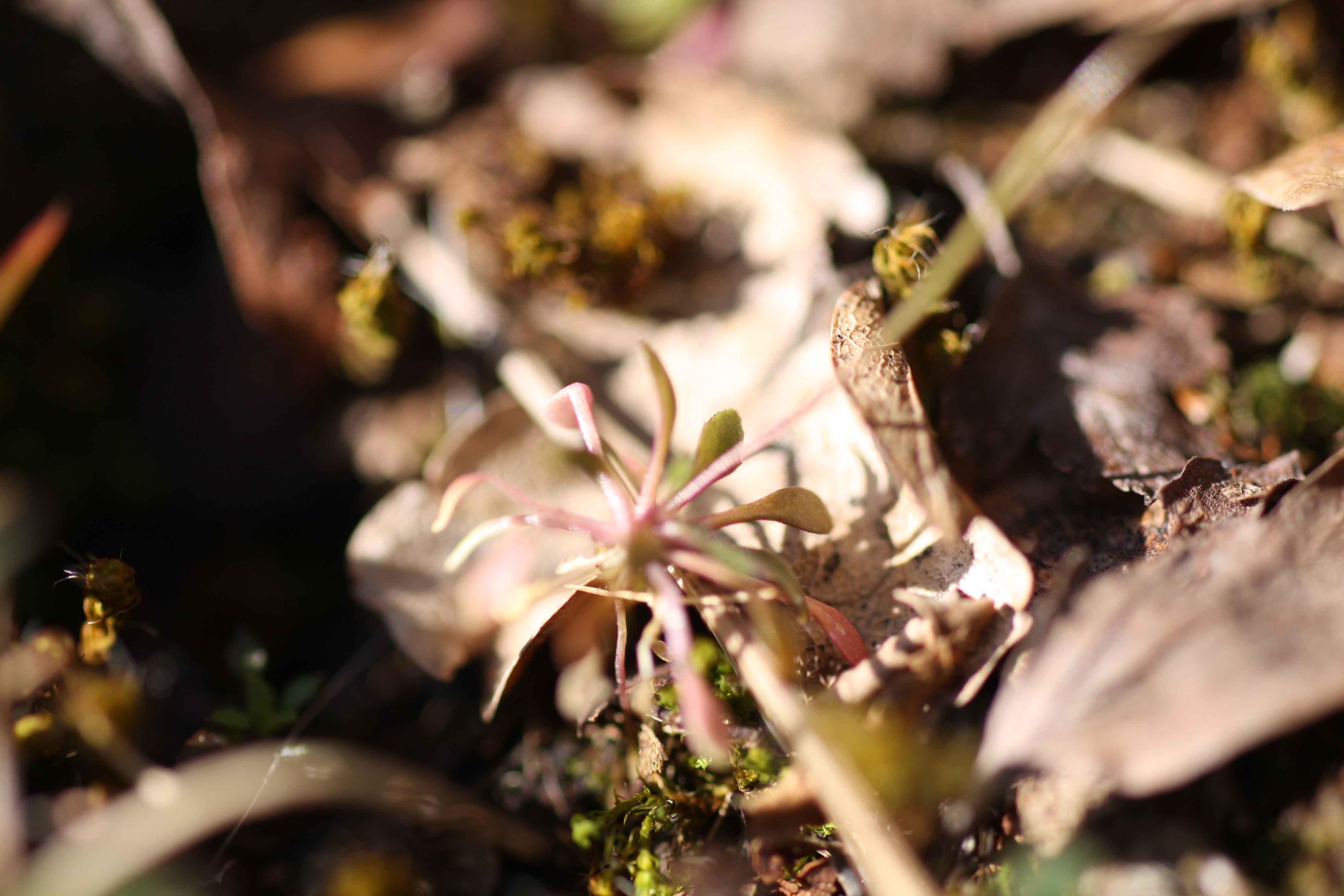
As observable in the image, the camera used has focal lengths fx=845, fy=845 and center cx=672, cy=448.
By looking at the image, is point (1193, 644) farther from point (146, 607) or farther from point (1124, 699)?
point (146, 607)

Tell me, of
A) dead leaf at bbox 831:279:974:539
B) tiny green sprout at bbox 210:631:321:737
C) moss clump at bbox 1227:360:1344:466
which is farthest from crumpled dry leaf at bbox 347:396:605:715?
moss clump at bbox 1227:360:1344:466

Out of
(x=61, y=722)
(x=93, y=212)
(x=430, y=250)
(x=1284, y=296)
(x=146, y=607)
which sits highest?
(x=93, y=212)

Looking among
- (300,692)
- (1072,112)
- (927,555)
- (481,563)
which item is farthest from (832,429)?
(300,692)

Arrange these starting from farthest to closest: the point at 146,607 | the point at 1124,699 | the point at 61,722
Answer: the point at 146,607, the point at 61,722, the point at 1124,699

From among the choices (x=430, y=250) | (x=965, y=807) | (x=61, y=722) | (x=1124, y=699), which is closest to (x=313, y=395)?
(x=430, y=250)

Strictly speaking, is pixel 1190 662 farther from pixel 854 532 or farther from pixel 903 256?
pixel 903 256

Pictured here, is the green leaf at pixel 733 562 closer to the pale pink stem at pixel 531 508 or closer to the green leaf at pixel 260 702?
the pale pink stem at pixel 531 508
